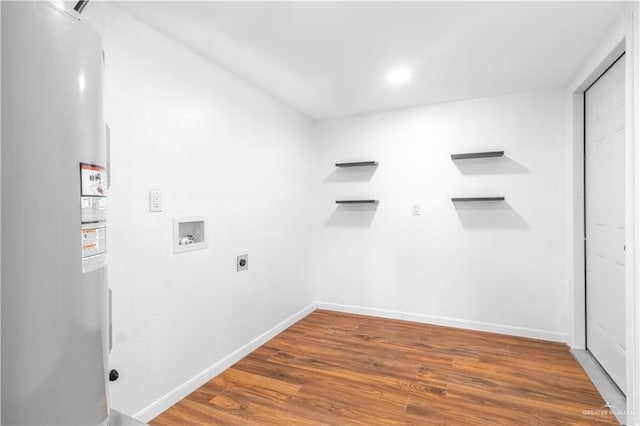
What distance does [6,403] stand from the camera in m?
0.70

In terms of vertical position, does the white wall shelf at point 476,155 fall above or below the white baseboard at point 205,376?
above

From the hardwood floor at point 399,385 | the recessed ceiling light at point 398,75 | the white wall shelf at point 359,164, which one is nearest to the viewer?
the hardwood floor at point 399,385

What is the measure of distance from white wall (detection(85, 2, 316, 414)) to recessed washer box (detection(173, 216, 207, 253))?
1.6 inches

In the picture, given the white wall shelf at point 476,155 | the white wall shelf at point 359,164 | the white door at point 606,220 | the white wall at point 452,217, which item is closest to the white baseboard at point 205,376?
the white wall at point 452,217

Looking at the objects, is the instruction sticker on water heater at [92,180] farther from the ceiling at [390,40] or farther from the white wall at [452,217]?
the white wall at [452,217]

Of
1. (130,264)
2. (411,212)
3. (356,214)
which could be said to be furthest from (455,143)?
(130,264)

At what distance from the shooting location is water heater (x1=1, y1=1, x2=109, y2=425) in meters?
0.69

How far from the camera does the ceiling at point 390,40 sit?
6.09 ft

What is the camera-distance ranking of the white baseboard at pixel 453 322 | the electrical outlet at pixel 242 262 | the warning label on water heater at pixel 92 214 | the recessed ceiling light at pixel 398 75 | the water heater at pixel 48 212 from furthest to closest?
the white baseboard at pixel 453 322 < the electrical outlet at pixel 242 262 < the recessed ceiling light at pixel 398 75 < the warning label on water heater at pixel 92 214 < the water heater at pixel 48 212

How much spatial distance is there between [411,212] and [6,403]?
3.36 m

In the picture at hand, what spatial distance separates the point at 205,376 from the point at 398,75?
273 cm

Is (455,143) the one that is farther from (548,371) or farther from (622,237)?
(548,371)

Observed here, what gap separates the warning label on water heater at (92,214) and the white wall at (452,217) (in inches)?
124

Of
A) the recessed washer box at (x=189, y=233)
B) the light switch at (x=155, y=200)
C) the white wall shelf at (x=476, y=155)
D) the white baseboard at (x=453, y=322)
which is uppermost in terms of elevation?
the white wall shelf at (x=476, y=155)
